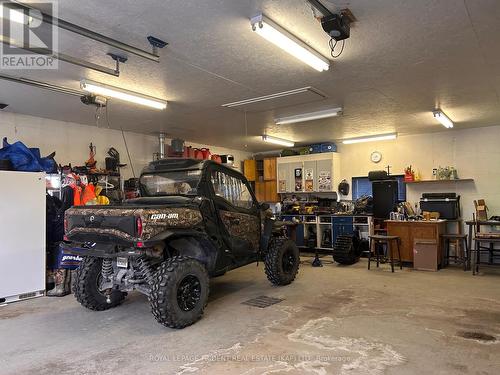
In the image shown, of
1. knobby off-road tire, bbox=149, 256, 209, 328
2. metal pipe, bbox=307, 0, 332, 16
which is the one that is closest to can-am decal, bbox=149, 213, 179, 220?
knobby off-road tire, bbox=149, 256, 209, 328

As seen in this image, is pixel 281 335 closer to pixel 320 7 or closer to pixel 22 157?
pixel 320 7

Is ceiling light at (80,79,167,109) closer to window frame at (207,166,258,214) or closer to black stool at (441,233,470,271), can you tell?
window frame at (207,166,258,214)

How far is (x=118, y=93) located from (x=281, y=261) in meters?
3.55

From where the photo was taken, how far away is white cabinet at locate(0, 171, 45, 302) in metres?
5.44

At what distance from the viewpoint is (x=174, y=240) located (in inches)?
181

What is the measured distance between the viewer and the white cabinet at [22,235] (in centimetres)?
544

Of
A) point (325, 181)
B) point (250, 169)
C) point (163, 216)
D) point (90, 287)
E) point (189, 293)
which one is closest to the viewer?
point (163, 216)

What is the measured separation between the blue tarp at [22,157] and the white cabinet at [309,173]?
21.5 ft

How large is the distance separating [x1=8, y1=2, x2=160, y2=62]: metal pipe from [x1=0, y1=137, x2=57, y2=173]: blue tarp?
3.36m

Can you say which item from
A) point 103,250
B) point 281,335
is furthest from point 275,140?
point 281,335

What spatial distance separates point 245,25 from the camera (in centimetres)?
344

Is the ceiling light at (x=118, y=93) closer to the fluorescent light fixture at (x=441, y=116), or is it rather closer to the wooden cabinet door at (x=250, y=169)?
the fluorescent light fixture at (x=441, y=116)

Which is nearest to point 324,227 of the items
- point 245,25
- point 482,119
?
point 482,119

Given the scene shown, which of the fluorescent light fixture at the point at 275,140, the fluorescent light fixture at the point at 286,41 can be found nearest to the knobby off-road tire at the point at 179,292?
the fluorescent light fixture at the point at 286,41
